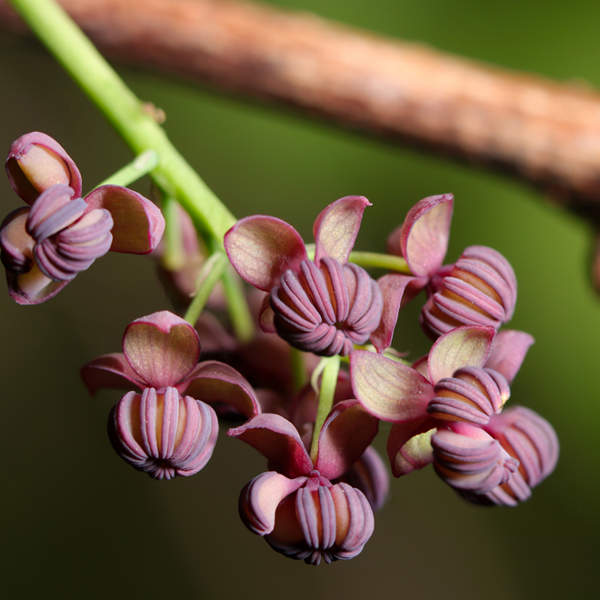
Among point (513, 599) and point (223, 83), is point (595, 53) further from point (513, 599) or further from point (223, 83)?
point (513, 599)

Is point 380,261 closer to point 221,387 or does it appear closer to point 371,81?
point 221,387

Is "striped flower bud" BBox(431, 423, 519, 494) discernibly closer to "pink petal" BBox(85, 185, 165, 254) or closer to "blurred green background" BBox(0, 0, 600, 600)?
"pink petal" BBox(85, 185, 165, 254)

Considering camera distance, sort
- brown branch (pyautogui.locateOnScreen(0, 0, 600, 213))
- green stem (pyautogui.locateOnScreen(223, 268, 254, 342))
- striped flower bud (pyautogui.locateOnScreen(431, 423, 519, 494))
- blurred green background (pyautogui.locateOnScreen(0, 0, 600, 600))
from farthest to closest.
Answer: blurred green background (pyautogui.locateOnScreen(0, 0, 600, 600)) → brown branch (pyautogui.locateOnScreen(0, 0, 600, 213)) → green stem (pyautogui.locateOnScreen(223, 268, 254, 342)) → striped flower bud (pyautogui.locateOnScreen(431, 423, 519, 494))

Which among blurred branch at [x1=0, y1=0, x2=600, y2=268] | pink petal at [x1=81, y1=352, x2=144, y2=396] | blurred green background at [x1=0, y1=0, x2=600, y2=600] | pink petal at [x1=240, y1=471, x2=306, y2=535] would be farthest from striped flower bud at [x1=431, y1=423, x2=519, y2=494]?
blurred green background at [x1=0, y1=0, x2=600, y2=600]

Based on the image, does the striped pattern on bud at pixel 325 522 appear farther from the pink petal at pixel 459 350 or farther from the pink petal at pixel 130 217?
the pink petal at pixel 130 217

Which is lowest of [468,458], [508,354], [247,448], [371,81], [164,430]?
[164,430]

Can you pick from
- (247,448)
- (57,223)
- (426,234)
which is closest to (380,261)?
(426,234)

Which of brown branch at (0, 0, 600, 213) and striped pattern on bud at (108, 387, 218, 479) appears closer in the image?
striped pattern on bud at (108, 387, 218, 479)
